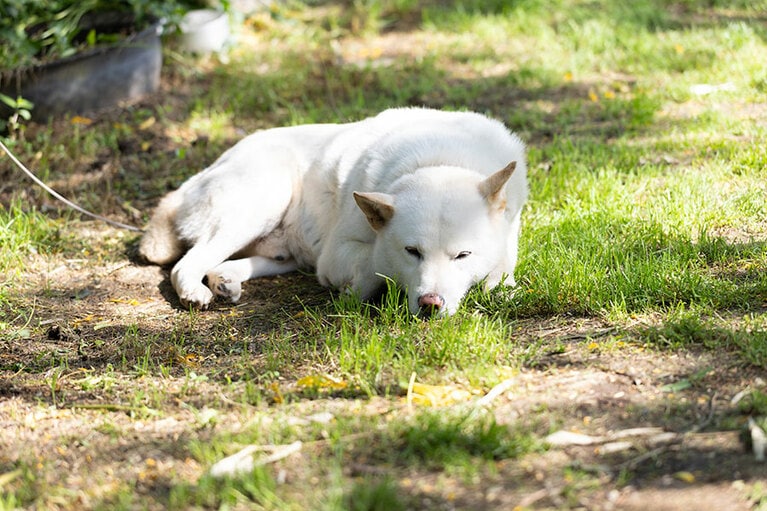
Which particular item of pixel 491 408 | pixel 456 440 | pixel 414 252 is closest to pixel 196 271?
pixel 414 252

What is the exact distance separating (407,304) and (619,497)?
5.64 feet

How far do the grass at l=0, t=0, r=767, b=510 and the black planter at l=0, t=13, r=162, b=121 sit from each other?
236 mm

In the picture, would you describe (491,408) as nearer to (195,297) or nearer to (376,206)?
(376,206)

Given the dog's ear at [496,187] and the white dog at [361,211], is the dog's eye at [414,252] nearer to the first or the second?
the white dog at [361,211]

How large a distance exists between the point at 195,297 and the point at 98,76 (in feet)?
11.2

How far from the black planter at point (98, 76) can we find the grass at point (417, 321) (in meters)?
0.24

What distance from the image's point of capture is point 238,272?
5238mm

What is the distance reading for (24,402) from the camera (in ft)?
12.5

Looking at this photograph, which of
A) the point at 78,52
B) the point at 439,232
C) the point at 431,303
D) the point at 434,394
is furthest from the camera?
the point at 78,52

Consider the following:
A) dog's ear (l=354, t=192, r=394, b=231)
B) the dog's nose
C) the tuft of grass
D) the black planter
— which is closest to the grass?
the tuft of grass

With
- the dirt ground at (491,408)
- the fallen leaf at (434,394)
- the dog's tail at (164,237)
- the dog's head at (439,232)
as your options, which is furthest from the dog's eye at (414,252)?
the dog's tail at (164,237)

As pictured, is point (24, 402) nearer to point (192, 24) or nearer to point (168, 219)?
point (168, 219)

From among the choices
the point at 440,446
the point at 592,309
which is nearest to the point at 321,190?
the point at 592,309

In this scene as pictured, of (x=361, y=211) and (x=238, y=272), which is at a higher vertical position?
(x=361, y=211)
